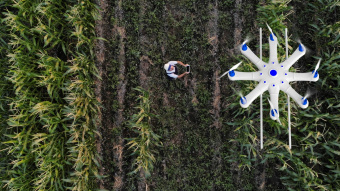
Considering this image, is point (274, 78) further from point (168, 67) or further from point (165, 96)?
point (165, 96)

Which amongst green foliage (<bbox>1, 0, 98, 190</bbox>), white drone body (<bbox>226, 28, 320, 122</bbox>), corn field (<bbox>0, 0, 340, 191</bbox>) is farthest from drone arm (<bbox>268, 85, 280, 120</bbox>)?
green foliage (<bbox>1, 0, 98, 190</bbox>)

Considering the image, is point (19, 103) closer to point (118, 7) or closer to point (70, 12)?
point (70, 12)

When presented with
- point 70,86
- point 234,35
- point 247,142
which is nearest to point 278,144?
point 247,142

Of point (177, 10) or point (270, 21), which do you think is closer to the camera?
point (270, 21)

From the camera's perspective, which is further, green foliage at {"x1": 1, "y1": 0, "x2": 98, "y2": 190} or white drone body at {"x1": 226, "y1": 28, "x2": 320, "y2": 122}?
green foliage at {"x1": 1, "y1": 0, "x2": 98, "y2": 190}

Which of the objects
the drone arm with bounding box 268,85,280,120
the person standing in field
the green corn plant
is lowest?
the green corn plant

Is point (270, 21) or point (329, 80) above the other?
point (270, 21)

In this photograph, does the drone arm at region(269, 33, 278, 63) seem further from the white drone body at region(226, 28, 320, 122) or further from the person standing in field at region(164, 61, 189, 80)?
the person standing in field at region(164, 61, 189, 80)
